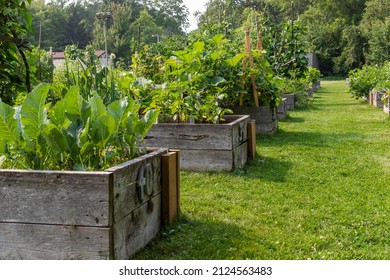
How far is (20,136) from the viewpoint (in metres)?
2.52

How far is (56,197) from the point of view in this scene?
2275 millimetres

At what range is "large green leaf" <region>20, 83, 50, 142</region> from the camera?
2422 millimetres

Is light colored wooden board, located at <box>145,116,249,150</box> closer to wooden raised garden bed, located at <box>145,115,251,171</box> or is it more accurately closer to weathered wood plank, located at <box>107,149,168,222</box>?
wooden raised garden bed, located at <box>145,115,251,171</box>

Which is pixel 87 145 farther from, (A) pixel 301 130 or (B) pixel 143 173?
(A) pixel 301 130

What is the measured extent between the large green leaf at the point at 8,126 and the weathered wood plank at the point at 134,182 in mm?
498

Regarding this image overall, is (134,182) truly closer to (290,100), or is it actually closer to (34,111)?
(34,111)

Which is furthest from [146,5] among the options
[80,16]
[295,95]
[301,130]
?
[301,130]

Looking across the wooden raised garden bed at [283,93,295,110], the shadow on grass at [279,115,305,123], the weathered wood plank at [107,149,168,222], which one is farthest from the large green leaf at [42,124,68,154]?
the wooden raised garden bed at [283,93,295,110]

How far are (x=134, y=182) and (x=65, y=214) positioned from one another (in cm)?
39

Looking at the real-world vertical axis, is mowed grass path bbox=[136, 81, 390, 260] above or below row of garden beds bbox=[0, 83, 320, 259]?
below

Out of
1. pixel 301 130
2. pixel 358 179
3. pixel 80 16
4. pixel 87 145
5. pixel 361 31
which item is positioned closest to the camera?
pixel 87 145

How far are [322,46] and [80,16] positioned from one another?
26.6 m

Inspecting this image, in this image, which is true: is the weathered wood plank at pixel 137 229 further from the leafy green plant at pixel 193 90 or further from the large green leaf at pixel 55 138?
the leafy green plant at pixel 193 90

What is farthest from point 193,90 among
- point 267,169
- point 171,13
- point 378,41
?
point 171,13
